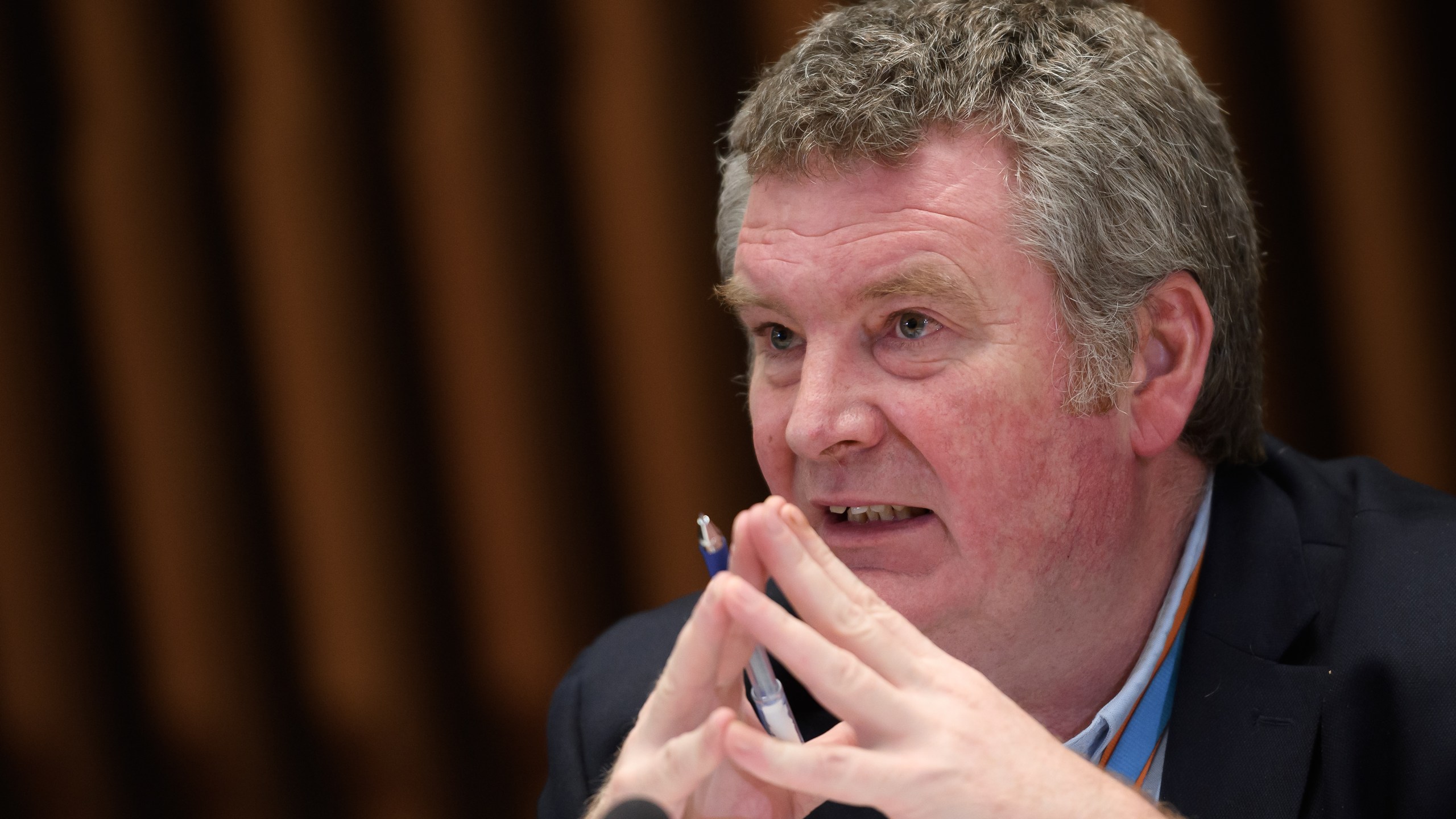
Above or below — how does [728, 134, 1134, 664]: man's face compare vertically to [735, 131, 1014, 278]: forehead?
below

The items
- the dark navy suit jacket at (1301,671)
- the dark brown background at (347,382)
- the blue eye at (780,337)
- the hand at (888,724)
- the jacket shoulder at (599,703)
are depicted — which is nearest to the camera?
the hand at (888,724)

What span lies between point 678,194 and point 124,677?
1753 millimetres

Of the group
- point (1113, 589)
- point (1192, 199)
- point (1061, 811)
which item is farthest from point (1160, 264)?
point (1061, 811)

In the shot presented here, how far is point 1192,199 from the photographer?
1.76 meters

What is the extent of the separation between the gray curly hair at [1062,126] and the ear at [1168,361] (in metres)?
0.03

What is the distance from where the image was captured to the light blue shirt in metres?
1.72

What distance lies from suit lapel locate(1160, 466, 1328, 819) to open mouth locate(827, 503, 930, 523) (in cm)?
45

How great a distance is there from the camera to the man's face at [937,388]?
1.56m

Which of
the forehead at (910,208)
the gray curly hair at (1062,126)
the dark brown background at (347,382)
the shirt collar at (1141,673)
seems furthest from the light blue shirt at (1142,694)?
the dark brown background at (347,382)

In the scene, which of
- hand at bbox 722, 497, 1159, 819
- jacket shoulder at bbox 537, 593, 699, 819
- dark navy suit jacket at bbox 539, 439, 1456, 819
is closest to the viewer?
hand at bbox 722, 497, 1159, 819

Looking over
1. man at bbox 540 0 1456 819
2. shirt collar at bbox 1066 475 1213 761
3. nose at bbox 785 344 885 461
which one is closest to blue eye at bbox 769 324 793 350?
man at bbox 540 0 1456 819

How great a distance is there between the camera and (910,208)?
1.57 meters

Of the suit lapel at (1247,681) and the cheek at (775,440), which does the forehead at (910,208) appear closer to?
the cheek at (775,440)

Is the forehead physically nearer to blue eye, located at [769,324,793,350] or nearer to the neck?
blue eye, located at [769,324,793,350]
